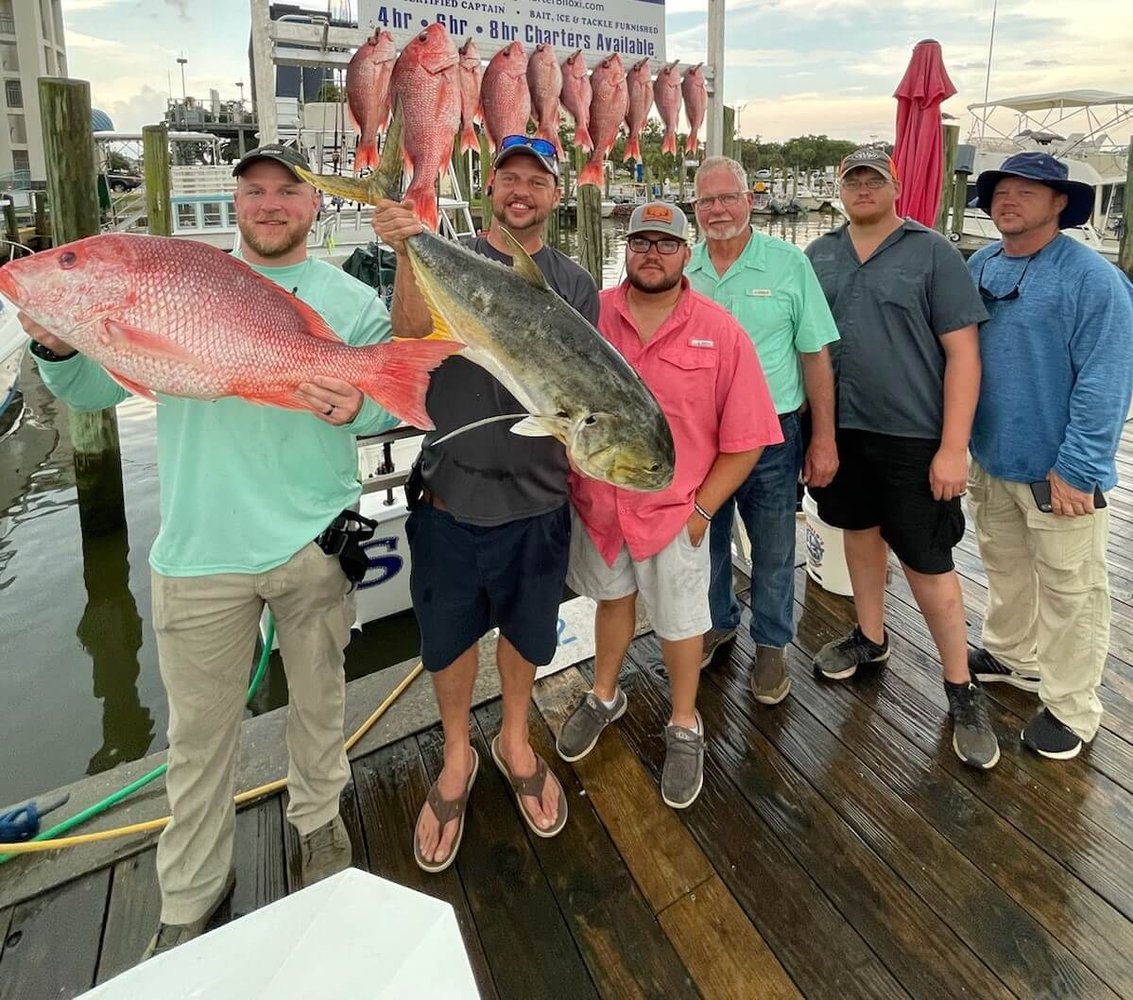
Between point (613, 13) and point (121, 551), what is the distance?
20.7 ft

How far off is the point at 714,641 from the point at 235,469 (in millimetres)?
2290

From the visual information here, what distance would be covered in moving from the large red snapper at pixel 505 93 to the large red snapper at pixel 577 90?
A: 15.9 inches

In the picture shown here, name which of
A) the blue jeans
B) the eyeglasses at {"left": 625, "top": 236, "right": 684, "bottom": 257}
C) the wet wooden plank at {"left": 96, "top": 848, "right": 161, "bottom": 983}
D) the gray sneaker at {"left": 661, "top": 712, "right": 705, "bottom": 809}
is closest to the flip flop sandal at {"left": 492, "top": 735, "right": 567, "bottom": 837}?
the gray sneaker at {"left": 661, "top": 712, "right": 705, "bottom": 809}

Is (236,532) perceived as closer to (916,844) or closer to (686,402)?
(686,402)

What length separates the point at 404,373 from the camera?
5.97ft

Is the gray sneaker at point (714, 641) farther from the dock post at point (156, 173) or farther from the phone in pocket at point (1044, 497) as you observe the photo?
the dock post at point (156, 173)

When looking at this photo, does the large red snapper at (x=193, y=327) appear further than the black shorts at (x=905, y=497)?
No

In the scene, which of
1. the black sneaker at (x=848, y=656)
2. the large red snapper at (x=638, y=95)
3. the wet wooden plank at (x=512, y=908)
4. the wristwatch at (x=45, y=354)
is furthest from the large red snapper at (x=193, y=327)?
the large red snapper at (x=638, y=95)

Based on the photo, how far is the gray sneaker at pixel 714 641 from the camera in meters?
3.38

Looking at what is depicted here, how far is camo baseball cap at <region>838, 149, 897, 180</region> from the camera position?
2709 mm

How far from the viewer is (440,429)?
89.0 inches

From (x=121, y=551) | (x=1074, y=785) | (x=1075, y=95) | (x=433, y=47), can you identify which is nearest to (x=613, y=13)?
(x=433, y=47)

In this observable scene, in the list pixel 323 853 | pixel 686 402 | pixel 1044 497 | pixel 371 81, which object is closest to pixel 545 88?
pixel 371 81

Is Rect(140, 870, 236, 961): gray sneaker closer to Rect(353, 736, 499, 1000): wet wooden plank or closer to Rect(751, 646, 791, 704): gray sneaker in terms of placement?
Rect(353, 736, 499, 1000): wet wooden plank
